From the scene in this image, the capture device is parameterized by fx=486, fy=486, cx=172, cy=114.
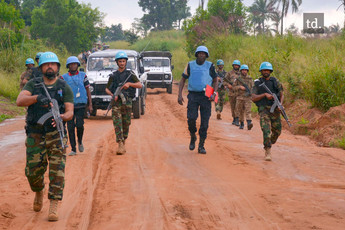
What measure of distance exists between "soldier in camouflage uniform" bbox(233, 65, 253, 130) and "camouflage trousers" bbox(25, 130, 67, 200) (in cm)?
849

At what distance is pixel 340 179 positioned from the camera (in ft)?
25.6

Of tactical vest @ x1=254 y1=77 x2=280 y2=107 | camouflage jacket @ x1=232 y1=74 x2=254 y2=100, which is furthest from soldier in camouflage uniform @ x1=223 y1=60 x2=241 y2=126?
tactical vest @ x1=254 y1=77 x2=280 y2=107

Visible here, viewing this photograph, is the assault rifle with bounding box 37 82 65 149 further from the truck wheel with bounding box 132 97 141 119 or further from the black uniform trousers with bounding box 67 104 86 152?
the truck wheel with bounding box 132 97 141 119

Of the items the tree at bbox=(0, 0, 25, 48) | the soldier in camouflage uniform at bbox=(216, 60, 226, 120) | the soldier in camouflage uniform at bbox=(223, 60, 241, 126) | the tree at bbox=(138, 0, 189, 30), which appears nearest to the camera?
the soldier in camouflage uniform at bbox=(223, 60, 241, 126)

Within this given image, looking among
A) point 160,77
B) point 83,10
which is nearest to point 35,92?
point 160,77

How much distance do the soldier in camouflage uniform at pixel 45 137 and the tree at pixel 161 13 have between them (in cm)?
8326

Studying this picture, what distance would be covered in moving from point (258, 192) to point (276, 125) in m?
2.84

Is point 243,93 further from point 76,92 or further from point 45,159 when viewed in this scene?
point 45,159

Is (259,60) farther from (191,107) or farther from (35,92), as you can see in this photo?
(35,92)

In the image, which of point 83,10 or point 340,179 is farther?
point 83,10

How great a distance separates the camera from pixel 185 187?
6.90 metres

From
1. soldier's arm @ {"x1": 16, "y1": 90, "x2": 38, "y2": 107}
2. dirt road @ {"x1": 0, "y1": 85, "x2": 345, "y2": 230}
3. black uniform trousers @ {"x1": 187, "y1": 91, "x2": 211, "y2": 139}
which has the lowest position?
dirt road @ {"x1": 0, "y1": 85, "x2": 345, "y2": 230}

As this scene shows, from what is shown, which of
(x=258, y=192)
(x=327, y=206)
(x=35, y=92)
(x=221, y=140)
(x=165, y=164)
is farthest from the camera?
(x=221, y=140)

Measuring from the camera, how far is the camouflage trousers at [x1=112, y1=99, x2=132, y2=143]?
30.8 ft
